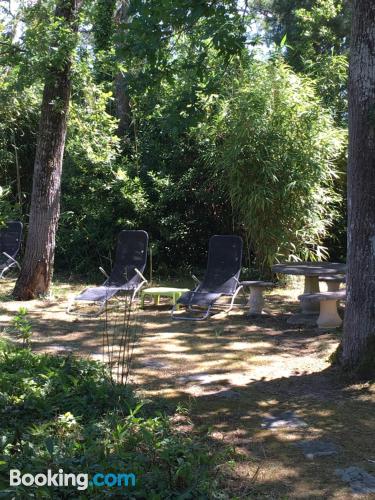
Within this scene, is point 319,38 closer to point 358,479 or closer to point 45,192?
point 45,192

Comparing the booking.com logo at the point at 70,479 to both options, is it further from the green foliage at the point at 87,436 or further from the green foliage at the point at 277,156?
the green foliage at the point at 277,156

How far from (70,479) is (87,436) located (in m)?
0.59

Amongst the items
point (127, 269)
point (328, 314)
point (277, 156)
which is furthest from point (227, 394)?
point (277, 156)

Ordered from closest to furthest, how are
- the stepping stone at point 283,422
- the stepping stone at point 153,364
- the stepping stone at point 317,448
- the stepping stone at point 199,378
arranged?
the stepping stone at point 317,448, the stepping stone at point 283,422, the stepping stone at point 199,378, the stepping stone at point 153,364

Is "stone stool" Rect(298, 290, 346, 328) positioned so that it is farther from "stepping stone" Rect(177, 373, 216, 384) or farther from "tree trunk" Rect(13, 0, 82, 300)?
"tree trunk" Rect(13, 0, 82, 300)

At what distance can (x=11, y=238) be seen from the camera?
11.5 meters

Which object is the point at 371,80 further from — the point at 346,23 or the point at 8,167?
the point at 346,23

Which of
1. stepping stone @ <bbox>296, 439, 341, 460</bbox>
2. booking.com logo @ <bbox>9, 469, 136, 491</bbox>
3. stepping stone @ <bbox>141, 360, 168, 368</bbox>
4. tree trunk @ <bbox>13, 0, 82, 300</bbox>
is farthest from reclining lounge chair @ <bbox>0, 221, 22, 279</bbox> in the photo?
booking.com logo @ <bbox>9, 469, 136, 491</bbox>

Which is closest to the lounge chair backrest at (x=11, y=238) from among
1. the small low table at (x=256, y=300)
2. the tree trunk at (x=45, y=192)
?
the tree trunk at (x=45, y=192)

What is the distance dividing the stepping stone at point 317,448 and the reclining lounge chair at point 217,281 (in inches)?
157

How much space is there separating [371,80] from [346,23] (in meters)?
13.5

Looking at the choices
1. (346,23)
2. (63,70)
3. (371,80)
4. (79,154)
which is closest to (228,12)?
(371,80)

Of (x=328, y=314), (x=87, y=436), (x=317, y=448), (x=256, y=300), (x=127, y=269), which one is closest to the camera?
(x=87, y=436)

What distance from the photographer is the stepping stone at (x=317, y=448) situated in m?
3.75
